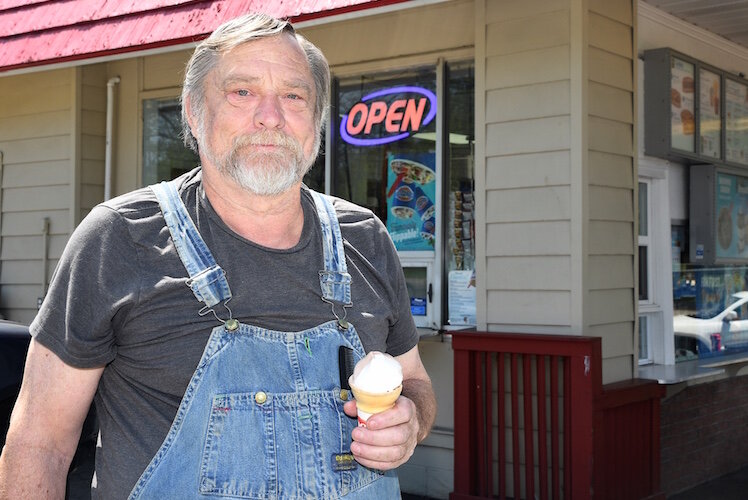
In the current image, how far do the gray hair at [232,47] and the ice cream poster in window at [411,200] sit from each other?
13.1ft

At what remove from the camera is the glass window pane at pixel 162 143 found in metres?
7.44

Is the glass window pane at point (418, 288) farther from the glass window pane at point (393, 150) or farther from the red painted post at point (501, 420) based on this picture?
the red painted post at point (501, 420)

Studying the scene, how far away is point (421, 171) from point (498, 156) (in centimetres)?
92

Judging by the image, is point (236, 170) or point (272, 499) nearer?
point (272, 499)

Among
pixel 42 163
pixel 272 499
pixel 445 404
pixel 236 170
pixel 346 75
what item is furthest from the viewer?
pixel 42 163

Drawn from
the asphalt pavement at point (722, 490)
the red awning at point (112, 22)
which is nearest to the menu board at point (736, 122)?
the asphalt pavement at point (722, 490)

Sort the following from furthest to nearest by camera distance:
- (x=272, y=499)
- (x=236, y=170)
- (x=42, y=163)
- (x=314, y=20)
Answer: (x=42, y=163), (x=314, y=20), (x=236, y=170), (x=272, y=499)

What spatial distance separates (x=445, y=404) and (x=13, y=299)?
399 centimetres

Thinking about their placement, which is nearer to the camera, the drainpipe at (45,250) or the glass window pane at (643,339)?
the glass window pane at (643,339)

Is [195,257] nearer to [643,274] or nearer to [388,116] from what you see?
[388,116]

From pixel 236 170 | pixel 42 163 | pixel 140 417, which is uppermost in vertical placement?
pixel 42 163

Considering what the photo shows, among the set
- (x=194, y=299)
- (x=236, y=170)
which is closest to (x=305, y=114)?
(x=236, y=170)

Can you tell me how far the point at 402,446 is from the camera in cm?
185

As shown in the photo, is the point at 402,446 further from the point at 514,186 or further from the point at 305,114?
the point at 514,186
